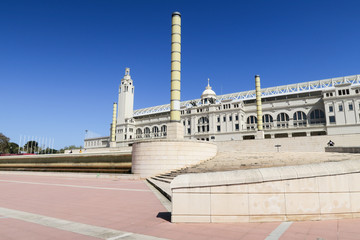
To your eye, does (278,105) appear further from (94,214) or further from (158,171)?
(94,214)

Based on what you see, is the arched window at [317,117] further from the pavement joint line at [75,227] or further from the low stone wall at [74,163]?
the pavement joint line at [75,227]

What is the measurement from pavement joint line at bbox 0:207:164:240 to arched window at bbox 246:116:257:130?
65.9 meters

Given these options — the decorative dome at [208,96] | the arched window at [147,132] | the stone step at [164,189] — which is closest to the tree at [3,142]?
the arched window at [147,132]

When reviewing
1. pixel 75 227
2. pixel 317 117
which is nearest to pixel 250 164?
pixel 75 227

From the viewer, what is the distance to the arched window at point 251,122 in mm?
68938

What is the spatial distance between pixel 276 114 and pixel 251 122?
288 inches

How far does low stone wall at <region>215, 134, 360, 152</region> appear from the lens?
1394 inches

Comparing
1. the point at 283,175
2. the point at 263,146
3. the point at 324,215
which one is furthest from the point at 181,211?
the point at 263,146

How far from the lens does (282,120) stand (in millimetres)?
65625

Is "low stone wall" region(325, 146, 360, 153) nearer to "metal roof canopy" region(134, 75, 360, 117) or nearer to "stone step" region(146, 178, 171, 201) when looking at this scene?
"stone step" region(146, 178, 171, 201)

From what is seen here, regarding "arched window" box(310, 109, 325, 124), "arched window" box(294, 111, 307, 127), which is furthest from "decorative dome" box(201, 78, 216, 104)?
"arched window" box(310, 109, 325, 124)

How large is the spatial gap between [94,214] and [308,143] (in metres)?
36.0

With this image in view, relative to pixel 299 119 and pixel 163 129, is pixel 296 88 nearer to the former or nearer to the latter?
pixel 299 119

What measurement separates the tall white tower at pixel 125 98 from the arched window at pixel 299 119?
58.5m
